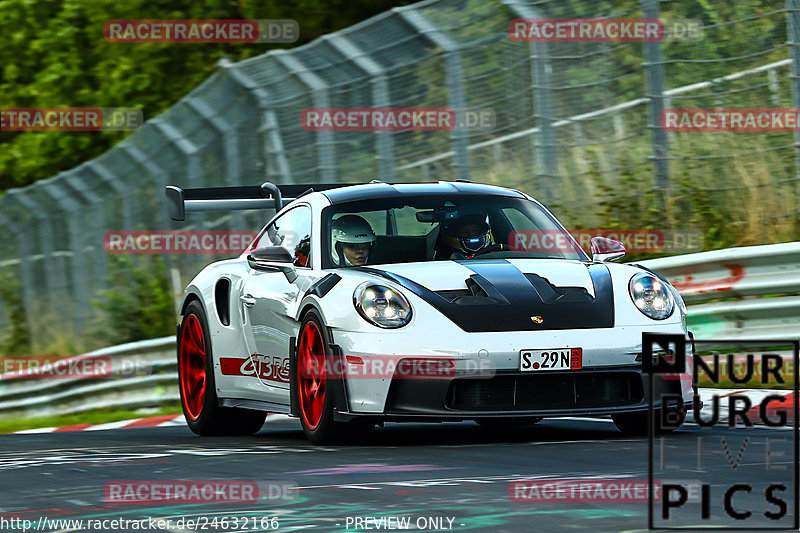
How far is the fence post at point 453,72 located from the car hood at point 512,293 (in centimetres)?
618

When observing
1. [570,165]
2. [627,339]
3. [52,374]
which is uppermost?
[570,165]

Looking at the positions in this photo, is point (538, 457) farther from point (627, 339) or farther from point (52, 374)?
point (52, 374)

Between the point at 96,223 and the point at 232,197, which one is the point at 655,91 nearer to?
the point at 232,197

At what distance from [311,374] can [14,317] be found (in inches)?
566

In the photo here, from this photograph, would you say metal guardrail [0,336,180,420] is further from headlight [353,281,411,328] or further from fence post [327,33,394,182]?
headlight [353,281,411,328]

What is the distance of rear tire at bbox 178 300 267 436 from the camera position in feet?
32.0

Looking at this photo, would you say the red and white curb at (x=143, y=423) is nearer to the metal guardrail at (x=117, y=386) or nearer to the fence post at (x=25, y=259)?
the metal guardrail at (x=117, y=386)

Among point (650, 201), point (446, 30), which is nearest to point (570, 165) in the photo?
point (650, 201)

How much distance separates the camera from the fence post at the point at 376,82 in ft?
48.1

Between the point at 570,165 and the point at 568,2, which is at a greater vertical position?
the point at 568,2

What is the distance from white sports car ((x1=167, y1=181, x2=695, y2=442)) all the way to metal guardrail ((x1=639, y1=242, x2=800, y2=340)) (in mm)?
2079

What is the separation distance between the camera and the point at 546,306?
7512 millimetres

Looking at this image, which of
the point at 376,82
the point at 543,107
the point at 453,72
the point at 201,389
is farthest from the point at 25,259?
the point at 201,389

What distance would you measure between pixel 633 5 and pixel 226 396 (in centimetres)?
558
